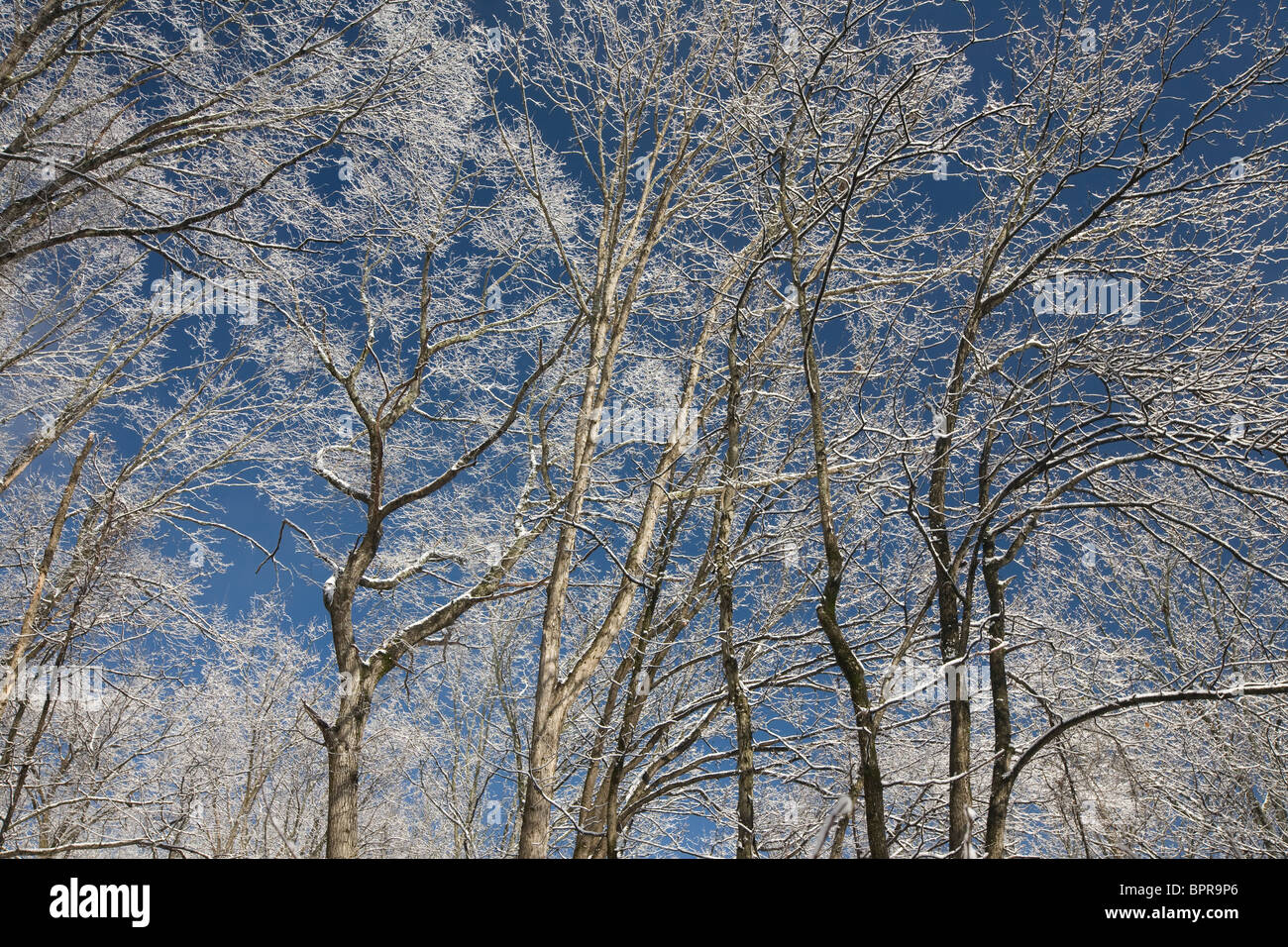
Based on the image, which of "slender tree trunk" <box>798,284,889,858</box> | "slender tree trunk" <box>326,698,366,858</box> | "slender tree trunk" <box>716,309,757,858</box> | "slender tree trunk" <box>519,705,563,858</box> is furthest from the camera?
"slender tree trunk" <box>326,698,366,858</box>

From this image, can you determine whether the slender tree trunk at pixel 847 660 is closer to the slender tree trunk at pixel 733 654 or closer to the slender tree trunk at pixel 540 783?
the slender tree trunk at pixel 733 654

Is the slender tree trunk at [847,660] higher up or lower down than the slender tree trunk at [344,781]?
higher up

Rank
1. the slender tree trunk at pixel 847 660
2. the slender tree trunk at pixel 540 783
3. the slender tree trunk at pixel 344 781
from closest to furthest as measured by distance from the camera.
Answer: the slender tree trunk at pixel 847 660
the slender tree trunk at pixel 540 783
the slender tree trunk at pixel 344 781

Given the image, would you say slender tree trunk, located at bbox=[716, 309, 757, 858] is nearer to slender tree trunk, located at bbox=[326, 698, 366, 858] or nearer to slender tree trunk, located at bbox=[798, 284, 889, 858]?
slender tree trunk, located at bbox=[798, 284, 889, 858]

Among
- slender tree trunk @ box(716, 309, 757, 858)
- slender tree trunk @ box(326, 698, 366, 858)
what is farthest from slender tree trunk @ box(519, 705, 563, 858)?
slender tree trunk @ box(326, 698, 366, 858)

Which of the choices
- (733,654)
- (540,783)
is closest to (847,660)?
(733,654)

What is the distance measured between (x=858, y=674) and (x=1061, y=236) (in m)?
2.98

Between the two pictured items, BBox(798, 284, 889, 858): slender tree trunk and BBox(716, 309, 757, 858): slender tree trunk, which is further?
BBox(716, 309, 757, 858): slender tree trunk

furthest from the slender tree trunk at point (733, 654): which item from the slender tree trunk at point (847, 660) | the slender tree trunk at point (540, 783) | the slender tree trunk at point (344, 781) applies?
the slender tree trunk at point (344, 781)

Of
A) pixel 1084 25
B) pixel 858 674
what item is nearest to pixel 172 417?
pixel 858 674

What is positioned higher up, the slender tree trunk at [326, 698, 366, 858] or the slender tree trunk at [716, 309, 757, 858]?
the slender tree trunk at [716, 309, 757, 858]

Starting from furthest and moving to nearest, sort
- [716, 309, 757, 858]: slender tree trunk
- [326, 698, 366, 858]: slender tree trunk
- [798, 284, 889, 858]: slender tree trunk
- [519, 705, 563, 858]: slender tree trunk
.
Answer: [326, 698, 366, 858]: slender tree trunk → [519, 705, 563, 858]: slender tree trunk → [716, 309, 757, 858]: slender tree trunk → [798, 284, 889, 858]: slender tree trunk

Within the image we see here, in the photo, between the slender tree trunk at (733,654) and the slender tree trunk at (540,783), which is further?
the slender tree trunk at (540,783)
